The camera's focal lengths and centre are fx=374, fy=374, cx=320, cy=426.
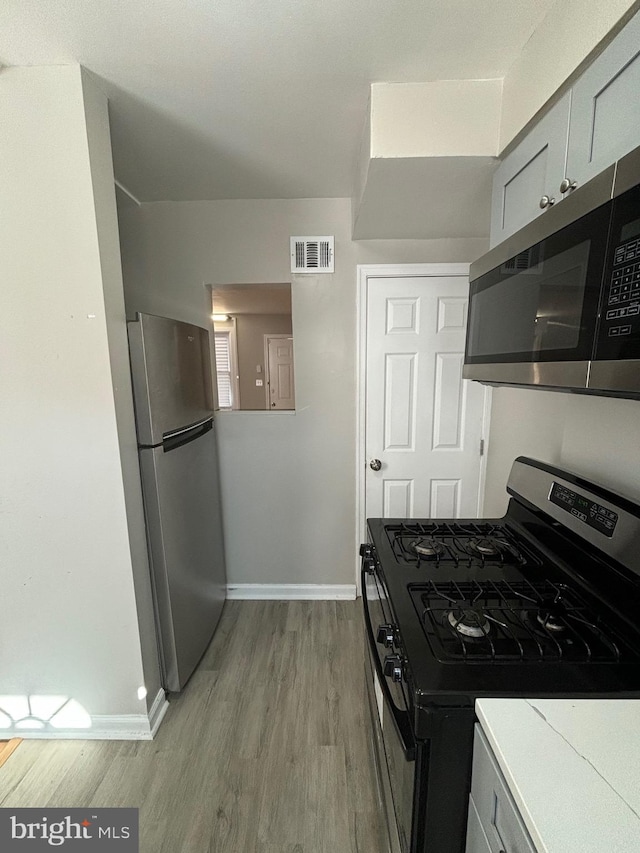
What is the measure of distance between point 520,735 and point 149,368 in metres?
1.55

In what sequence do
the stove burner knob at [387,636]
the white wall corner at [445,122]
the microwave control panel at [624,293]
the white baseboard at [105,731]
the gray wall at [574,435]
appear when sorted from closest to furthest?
the microwave control panel at [624,293] → the stove burner knob at [387,636] → the gray wall at [574,435] → the white wall corner at [445,122] → the white baseboard at [105,731]

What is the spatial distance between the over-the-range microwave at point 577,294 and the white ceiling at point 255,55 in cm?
64

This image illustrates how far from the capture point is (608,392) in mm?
698

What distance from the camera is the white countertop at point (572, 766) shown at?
0.51 meters

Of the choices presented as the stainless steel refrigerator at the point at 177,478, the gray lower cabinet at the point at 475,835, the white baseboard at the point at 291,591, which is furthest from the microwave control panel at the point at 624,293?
the white baseboard at the point at 291,591

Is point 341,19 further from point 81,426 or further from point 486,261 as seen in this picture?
point 81,426

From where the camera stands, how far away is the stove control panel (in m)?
0.99

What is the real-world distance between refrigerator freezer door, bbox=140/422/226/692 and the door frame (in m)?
0.91

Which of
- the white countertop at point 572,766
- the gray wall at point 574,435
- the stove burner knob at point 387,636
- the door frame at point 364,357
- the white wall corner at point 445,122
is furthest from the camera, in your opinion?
the door frame at point 364,357

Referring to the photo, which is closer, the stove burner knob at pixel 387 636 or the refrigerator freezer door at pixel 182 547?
the stove burner knob at pixel 387 636

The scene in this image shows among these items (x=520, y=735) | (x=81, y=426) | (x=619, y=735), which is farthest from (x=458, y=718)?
(x=81, y=426)

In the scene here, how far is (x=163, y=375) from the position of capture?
1586mm

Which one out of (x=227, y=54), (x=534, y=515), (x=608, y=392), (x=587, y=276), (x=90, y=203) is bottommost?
(x=534, y=515)

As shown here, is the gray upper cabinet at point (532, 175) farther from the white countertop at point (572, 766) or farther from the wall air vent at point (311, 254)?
the white countertop at point (572, 766)
